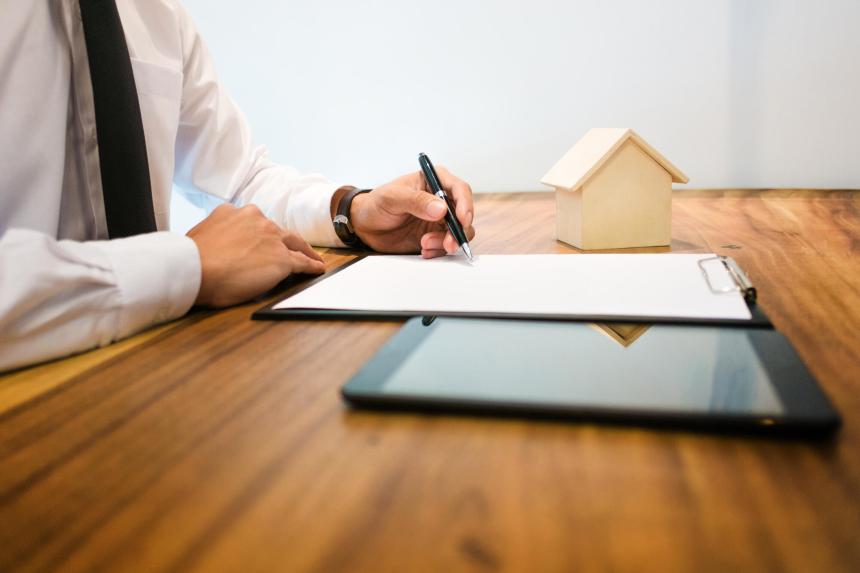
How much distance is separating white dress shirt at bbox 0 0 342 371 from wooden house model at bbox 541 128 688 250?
1.31ft

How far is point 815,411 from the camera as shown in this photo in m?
0.30

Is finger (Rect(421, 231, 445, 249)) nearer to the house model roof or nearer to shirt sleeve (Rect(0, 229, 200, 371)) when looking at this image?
the house model roof

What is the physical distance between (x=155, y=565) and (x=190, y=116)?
110 centimetres

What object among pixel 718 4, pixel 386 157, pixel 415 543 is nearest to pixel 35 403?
pixel 415 543

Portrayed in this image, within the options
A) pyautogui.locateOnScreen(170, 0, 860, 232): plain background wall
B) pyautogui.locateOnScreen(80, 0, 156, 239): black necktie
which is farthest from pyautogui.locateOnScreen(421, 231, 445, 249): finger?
pyautogui.locateOnScreen(170, 0, 860, 232): plain background wall

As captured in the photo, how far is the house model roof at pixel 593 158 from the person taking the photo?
790mm

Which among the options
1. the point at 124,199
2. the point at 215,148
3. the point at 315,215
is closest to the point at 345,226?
the point at 315,215

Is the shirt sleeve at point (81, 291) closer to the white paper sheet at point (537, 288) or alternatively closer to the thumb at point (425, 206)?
the white paper sheet at point (537, 288)

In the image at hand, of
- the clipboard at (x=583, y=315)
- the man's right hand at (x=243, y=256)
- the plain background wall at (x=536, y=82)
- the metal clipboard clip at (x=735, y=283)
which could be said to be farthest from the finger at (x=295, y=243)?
the plain background wall at (x=536, y=82)

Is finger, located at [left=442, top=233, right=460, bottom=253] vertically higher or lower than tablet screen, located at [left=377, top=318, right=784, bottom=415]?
lower

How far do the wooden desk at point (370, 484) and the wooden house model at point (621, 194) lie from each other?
0.39 metres

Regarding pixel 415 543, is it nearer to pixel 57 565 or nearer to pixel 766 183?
pixel 57 565

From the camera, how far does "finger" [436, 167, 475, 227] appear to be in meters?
0.83

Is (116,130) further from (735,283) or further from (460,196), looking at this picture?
(735,283)
